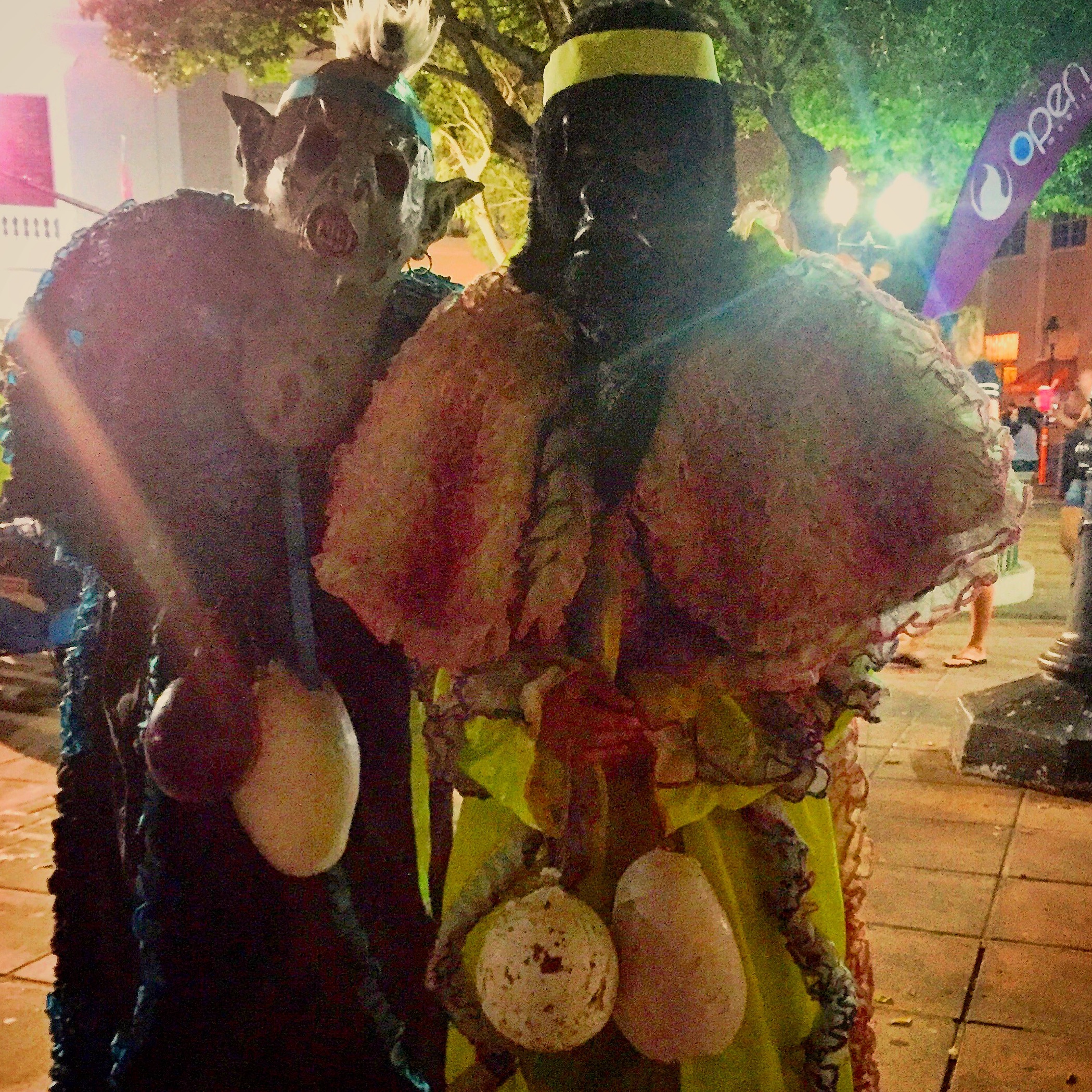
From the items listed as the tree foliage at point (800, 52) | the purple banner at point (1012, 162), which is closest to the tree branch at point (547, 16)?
the tree foliage at point (800, 52)

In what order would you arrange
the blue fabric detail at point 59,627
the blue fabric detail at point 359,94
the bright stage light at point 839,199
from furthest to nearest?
the bright stage light at point 839,199, the blue fabric detail at point 59,627, the blue fabric detail at point 359,94

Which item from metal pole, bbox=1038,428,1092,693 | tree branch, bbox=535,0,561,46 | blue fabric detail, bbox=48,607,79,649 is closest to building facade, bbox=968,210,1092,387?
tree branch, bbox=535,0,561,46

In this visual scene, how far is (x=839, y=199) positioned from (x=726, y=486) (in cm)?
740

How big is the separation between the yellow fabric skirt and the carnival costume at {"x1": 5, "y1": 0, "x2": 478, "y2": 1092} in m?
0.33

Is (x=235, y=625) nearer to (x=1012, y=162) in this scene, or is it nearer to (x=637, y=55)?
(x=637, y=55)

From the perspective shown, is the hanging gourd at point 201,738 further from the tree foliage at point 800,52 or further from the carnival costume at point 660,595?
the tree foliage at point 800,52

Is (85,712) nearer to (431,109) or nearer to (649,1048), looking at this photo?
(649,1048)

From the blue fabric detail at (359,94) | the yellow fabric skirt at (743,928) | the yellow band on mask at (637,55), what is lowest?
the yellow fabric skirt at (743,928)

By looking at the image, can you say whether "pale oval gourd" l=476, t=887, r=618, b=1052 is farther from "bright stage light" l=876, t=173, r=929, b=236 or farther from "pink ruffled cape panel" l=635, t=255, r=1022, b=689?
"bright stage light" l=876, t=173, r=929, b=236

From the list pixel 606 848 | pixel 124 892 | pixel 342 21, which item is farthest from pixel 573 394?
pixel 124 892

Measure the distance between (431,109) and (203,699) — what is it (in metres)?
11.3

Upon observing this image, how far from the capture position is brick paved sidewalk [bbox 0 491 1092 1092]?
2852 millimetres

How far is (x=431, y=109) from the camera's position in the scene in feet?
39.1

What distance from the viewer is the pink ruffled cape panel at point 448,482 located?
1563 millimetres
